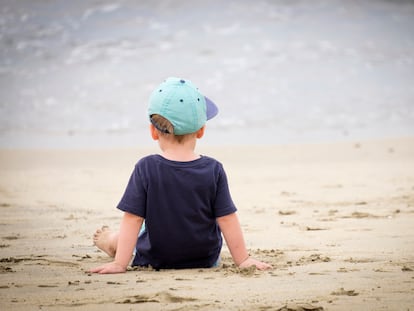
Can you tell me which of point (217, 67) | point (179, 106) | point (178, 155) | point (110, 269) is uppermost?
point (217, 67)

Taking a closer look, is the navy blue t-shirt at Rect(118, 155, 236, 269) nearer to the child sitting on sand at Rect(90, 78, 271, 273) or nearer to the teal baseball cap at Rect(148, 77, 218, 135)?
the child sitting on sand at Rect(90, 78, 271, 273)

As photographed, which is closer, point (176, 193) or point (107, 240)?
point (176, 193)

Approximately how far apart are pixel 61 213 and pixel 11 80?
8.77m

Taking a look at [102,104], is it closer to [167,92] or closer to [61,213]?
[61,213]

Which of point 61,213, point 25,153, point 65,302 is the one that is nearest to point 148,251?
point 65,302

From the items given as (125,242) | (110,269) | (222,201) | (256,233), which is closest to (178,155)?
(222,201)

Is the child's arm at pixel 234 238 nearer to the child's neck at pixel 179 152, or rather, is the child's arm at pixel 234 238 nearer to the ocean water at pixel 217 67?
the child's neck at pixel 179 152

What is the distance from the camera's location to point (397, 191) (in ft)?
18.1

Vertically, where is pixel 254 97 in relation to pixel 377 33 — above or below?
below

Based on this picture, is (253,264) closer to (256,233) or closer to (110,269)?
(110,269)

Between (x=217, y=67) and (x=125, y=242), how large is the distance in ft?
36.1

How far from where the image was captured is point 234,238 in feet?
9.45

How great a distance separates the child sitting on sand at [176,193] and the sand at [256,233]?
0.39ft

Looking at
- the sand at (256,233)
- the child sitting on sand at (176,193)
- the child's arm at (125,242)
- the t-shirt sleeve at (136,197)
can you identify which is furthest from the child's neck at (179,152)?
the sand at (256,233)
